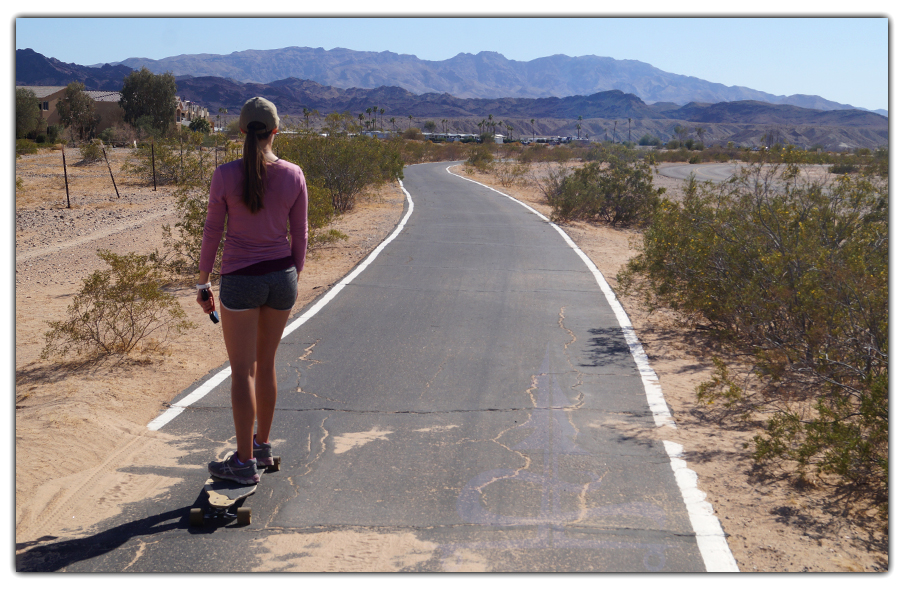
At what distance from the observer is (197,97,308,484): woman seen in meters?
3.42

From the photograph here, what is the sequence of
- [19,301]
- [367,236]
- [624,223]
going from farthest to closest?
[624,223] < [367,236] < [19,301]

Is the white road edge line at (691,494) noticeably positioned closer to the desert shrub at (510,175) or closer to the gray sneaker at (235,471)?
the gray sneaker at (235,471)

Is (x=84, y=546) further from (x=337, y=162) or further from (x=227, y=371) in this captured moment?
(x=337, y=162)

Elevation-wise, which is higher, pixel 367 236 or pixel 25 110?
pixel 25 110

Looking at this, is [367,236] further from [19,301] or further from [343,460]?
[343,460]

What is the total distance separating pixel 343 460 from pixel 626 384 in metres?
2.78

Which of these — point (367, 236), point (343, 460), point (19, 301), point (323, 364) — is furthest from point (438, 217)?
point (343, 460)

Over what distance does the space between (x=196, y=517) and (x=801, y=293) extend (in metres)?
5.19

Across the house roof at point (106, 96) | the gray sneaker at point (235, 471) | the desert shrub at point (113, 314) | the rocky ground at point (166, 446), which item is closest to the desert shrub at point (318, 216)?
the rocky ground at point (166, 446)

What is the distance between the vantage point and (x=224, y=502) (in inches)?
135

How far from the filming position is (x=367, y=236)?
49.4 ft

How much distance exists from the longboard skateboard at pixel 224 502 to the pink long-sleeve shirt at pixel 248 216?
3.82 ft

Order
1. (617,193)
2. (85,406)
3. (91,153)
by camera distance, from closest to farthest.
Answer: (85,406), (617,193), (91,153)

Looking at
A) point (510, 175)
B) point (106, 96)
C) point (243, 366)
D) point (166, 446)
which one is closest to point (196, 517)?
point (243, 366)
